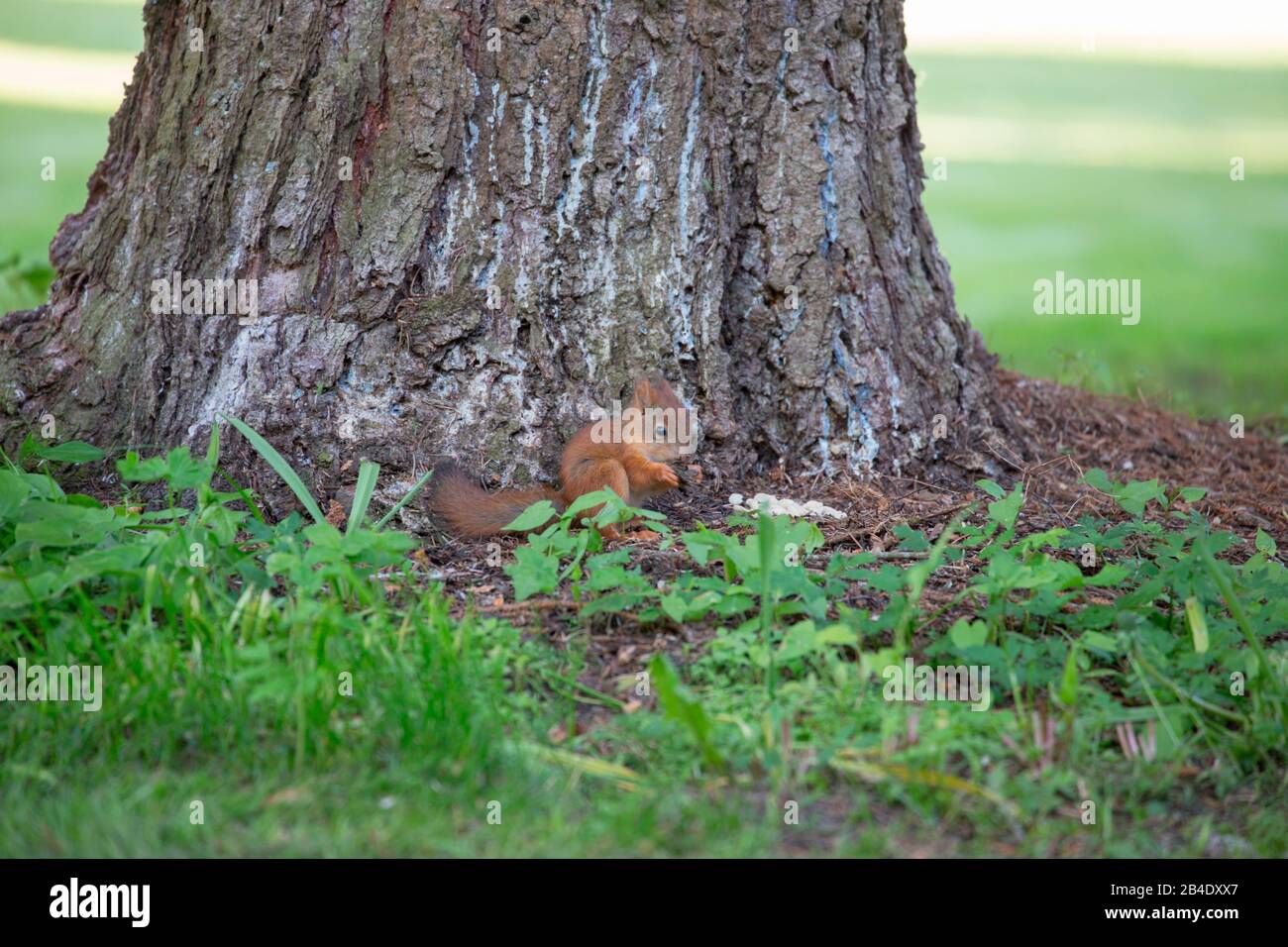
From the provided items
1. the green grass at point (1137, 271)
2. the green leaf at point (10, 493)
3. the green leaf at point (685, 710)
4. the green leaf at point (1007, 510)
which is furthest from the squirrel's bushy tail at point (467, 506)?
the green grass at point (1137, 271)

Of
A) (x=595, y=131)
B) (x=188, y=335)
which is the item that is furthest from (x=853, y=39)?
(x=188, y=335)

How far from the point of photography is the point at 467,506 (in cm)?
420

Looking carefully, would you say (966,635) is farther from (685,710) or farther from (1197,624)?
(685,710)

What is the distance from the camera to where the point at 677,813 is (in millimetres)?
2793

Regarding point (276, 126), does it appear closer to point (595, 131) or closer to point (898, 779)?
point (595, 131)

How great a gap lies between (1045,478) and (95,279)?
3660mm

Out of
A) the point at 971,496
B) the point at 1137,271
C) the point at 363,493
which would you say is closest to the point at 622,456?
the point at 363,493

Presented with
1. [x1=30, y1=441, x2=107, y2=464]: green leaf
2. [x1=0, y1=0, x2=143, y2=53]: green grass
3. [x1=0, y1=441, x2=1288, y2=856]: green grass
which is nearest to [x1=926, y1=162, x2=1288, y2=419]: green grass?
[x1=0, y1=441, x2=1288, y2=856]: green grass

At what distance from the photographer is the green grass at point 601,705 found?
2.78m

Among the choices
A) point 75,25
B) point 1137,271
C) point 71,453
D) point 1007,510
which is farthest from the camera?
point 75,25

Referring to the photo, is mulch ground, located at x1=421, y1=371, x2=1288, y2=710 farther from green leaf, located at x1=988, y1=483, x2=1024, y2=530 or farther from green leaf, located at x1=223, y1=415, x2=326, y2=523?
green leaf, located at x1=223, y1=415, x2=326, y2=523

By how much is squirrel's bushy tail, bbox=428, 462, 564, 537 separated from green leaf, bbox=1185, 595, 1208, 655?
2055 millimetres

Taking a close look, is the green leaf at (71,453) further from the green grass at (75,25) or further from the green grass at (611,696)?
the green grass at (75,25)

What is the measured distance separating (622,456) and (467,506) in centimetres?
64
